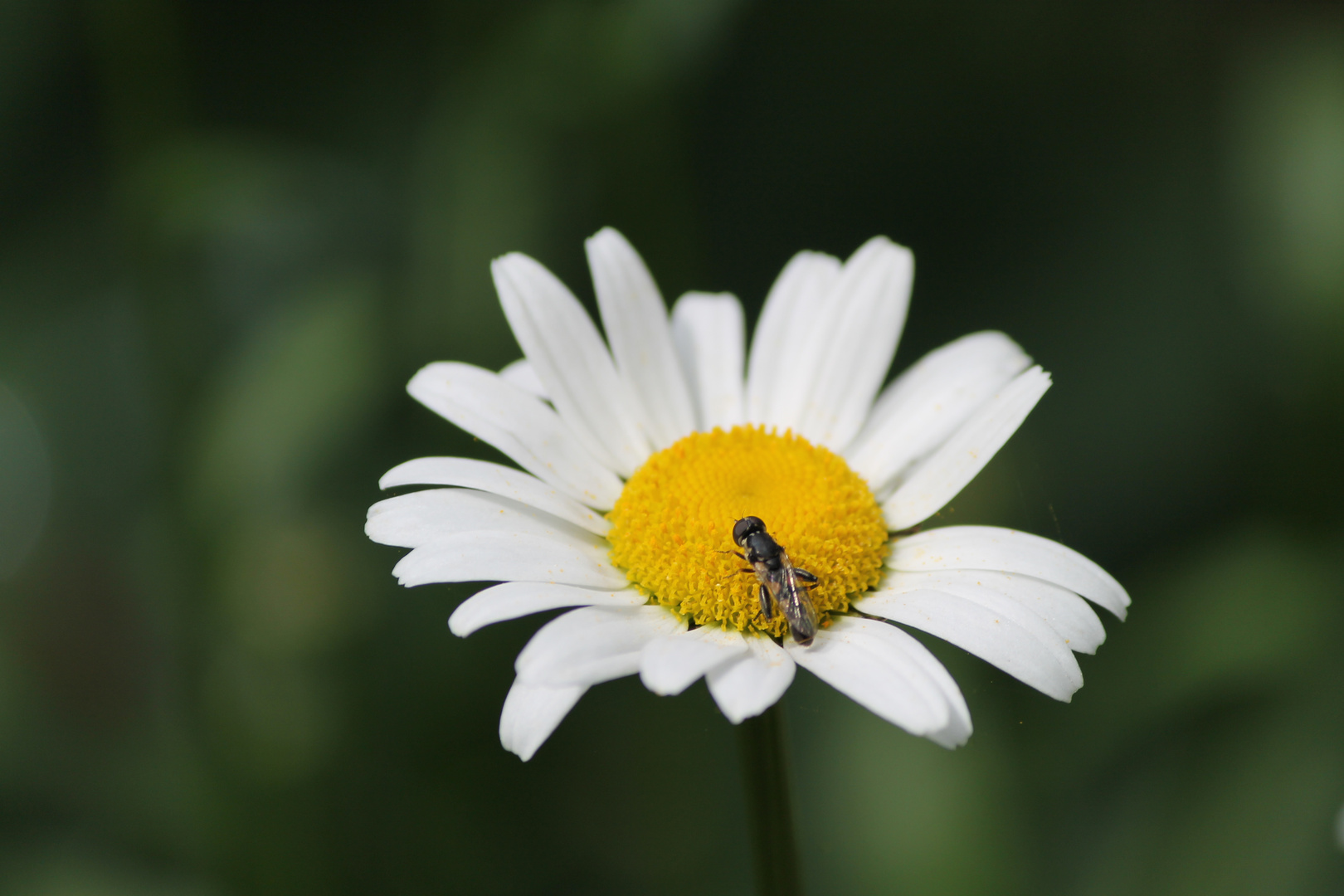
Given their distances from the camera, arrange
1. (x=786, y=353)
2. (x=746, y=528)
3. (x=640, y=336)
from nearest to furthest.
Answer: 1. (x=746, y=528)
2. (x=640, y=336)
3. (x=786, y=353)

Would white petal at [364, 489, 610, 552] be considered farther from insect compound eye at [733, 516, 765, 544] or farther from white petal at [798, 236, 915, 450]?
white petal at [798, 236, 915, 450]

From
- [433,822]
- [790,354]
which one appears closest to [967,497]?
[790,354]

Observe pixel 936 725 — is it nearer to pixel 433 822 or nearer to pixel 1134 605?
pixel 433 822

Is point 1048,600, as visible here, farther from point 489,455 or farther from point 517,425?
point 489,455

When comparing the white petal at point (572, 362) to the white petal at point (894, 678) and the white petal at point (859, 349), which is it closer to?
the white petal at point (859, 349)

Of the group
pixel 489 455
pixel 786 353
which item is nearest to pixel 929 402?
pixel 786 353

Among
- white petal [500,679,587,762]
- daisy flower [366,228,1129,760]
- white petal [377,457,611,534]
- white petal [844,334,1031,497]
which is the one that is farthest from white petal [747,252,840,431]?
white petal [500,679,587,762]
